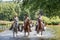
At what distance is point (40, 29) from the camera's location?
27.1 meters

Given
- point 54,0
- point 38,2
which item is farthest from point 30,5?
point 54,0

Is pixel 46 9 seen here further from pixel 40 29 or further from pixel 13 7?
pixel 13 7

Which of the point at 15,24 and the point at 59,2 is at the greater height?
the point at 59,2

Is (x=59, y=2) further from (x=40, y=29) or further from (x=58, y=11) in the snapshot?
(x=40, y=29)

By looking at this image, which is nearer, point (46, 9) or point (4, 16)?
point (46, 9)

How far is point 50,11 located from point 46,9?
0.34 meters

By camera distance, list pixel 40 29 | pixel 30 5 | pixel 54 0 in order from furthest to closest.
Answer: pixel 40 29 < pixel 30 5 < pixel 54 0

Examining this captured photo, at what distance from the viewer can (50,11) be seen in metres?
20.3

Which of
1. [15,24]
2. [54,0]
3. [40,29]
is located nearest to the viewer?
[54,0]

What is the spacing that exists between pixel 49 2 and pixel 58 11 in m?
2.00

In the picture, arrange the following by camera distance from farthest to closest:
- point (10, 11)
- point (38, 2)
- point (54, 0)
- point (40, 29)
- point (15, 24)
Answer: point (10, 11) < point (40, 29) < point (15, 24) < point (38, 2) < point (54, 0)

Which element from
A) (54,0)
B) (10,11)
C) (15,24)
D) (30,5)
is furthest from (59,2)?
(10,11)

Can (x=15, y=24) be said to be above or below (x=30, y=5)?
below

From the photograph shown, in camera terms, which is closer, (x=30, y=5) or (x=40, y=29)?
(x=30, y=5)
